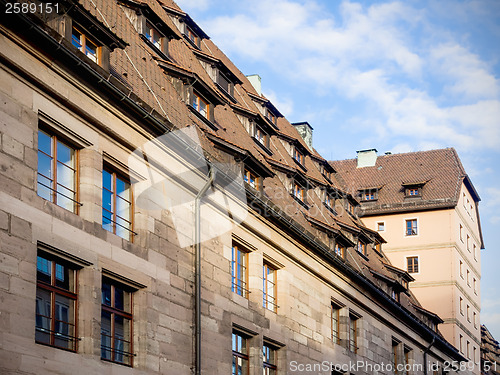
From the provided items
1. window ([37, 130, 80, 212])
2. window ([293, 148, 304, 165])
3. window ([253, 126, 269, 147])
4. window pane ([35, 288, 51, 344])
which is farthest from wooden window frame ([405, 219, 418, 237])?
window pane ([35, 288, 51, 344])

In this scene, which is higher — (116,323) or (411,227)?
(411,227)

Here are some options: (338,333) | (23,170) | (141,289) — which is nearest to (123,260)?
(141,289)

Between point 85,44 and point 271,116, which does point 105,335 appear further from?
point 271,116

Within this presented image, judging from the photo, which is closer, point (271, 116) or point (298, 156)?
point (298, 156)

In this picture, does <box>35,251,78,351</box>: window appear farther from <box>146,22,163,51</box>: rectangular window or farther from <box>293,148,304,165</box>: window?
<box>293,148,304,165</box>: window

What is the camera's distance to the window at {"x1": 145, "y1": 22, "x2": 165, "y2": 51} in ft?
83.7

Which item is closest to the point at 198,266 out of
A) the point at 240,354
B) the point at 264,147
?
the point at 240,354

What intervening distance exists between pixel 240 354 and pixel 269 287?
342 centimetres

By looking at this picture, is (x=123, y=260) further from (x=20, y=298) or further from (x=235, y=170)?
(x=235, y=170)

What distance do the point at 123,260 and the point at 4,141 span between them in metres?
4.02

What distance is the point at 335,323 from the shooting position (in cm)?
3164

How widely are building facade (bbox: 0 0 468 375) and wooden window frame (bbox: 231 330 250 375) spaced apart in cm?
7

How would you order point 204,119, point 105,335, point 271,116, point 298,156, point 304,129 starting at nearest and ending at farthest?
point 105,335, point 204,119, point 298,156, point 271,116, point 304,129

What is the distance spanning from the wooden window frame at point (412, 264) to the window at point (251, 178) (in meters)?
30.6
